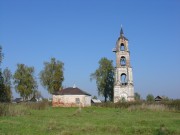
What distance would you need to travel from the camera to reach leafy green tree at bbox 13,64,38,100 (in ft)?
241

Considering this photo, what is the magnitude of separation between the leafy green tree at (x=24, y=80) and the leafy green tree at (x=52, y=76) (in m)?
2.75

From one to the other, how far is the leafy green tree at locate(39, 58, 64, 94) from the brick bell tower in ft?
50.9

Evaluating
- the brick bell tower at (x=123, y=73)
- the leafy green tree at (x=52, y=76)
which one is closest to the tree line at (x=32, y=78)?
the leafy green tree at (x=52, y=76)

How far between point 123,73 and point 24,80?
78.2 ft

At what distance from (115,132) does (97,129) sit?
0.99 meters

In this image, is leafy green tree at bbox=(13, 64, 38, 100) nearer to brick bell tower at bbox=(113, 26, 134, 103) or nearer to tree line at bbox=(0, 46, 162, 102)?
tree line at bbox=(0, 46, 162, 102)

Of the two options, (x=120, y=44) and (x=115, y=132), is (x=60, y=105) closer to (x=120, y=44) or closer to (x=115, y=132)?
(x=120, y=44)

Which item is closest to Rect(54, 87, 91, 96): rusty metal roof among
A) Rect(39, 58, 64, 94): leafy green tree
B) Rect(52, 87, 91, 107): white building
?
Rect(52, 87, 91, 107): white building

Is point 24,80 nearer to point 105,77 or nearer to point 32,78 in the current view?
point 32,78

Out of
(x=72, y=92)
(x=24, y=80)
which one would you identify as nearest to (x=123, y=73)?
(x=72, y=92)

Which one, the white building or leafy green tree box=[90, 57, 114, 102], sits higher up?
leafy green tree box=[90, 57, 114, 102]

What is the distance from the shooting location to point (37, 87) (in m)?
76.6

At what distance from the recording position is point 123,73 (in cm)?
6406

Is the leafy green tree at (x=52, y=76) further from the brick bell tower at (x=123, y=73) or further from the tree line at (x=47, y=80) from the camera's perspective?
the brick bell tower at (x=123, y=73)
